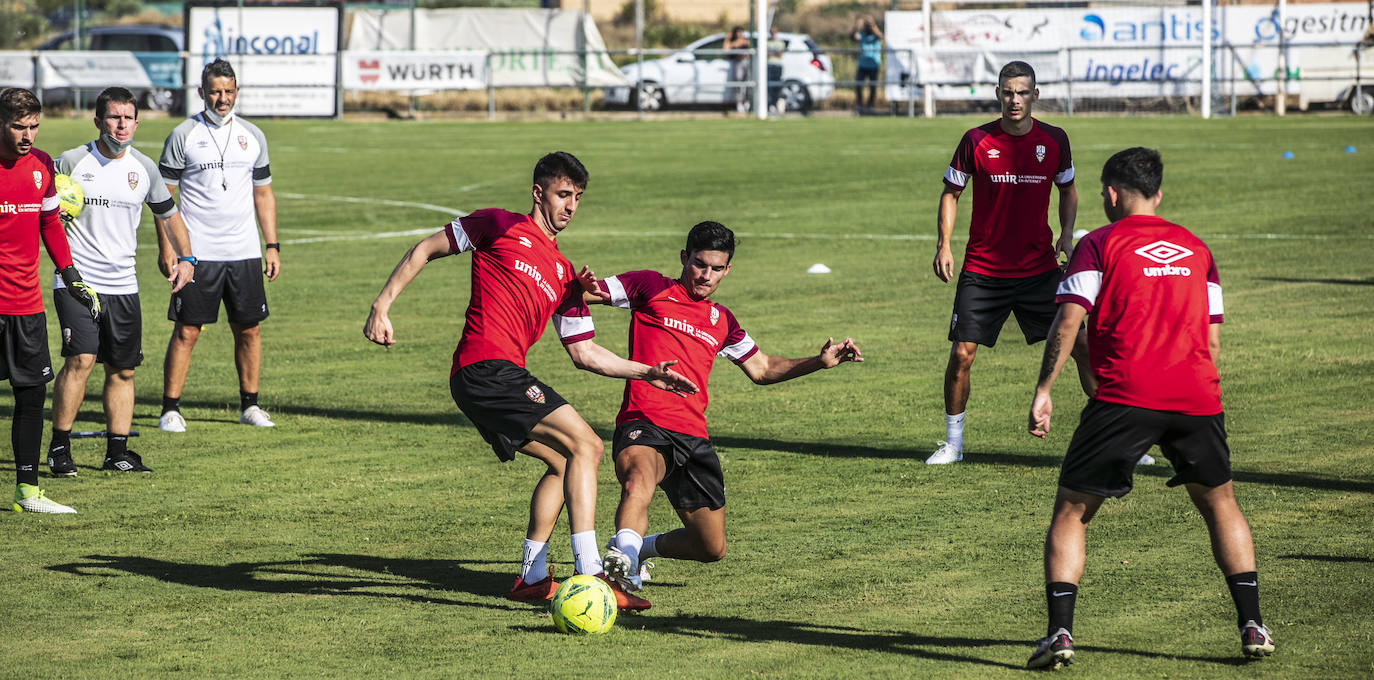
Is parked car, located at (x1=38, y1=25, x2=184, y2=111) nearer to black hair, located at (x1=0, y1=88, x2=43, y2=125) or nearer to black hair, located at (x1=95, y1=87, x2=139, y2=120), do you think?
black hair, located at (x1=95, y1=87, x2=139, y2=120)

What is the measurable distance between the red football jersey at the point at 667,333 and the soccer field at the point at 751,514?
91 cm

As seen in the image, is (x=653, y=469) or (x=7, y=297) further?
(x=7, y=297)

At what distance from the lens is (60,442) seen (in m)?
10.2

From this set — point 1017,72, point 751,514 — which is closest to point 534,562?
point 751,514

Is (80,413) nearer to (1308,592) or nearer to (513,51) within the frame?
(1308,592)

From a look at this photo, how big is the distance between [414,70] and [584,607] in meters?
37.3

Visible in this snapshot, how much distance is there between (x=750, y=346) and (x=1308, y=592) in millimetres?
2825

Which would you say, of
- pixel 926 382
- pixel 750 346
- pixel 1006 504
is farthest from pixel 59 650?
pixel 926 382

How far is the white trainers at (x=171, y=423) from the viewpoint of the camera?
454 inches

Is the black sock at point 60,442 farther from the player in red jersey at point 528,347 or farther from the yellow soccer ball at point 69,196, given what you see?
the player in red jersey at point 528,347

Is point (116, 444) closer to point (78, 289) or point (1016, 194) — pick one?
point (78, 289)

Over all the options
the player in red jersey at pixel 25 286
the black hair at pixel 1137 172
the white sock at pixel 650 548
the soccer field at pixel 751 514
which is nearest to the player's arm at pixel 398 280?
the soccer field at pixel 751 514

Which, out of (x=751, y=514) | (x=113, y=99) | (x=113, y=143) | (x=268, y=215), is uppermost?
(x=113, y=99)

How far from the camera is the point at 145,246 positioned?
22.7 m
